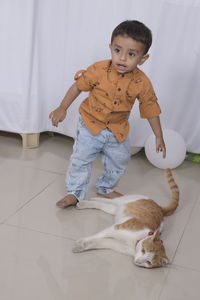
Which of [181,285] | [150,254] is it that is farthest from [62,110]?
[181,285]

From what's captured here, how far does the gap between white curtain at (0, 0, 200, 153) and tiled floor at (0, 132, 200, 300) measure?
0.21 meters

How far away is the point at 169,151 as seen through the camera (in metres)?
1.95

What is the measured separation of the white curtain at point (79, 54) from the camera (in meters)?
1.94

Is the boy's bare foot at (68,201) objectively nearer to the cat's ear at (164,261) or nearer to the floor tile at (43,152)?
the floor tile at (43,152)

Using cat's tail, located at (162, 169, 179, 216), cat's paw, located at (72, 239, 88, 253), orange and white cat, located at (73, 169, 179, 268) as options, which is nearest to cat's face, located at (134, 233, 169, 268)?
orange and white cat, located at (73, 169, 179, 268)

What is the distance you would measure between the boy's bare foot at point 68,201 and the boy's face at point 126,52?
0.48 m

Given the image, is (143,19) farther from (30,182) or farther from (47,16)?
(30,182)

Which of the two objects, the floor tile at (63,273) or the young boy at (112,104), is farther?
the young boy at (112,104)

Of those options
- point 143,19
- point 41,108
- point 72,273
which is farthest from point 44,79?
point 72,273

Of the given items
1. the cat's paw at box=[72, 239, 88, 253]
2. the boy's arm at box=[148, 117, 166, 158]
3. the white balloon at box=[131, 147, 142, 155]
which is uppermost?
the boy's arm at box=[148, 117, 166, 158]

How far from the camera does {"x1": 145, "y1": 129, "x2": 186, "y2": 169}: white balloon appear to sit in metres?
1.95

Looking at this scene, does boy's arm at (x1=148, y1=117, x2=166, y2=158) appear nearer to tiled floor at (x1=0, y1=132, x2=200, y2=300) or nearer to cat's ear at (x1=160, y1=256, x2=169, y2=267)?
tiled floor at (x1=0, y1=132, x2=200, y2=300)

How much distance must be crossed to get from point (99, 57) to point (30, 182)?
24.9 inches

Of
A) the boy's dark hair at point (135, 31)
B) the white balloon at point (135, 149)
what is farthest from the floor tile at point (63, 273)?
the white balloon at point (135, 149)
